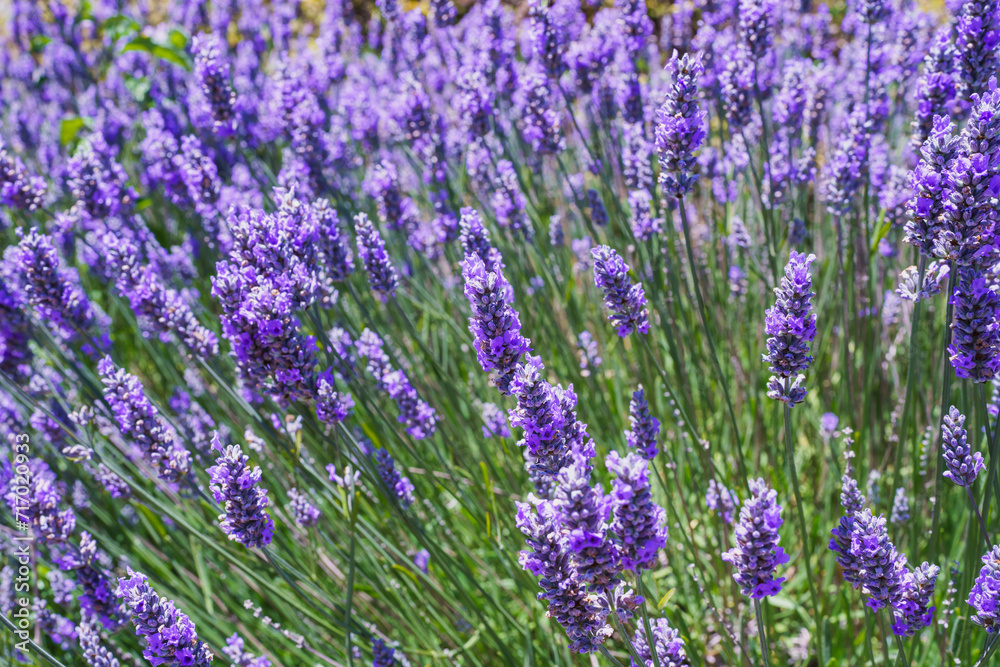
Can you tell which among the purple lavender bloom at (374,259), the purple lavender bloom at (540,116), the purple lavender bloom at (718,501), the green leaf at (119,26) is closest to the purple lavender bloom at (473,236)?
the purple lavender bloom at (374,259)

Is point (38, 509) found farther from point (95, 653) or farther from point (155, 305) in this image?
point (155, 305)

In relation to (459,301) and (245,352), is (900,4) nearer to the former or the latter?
(459,301)

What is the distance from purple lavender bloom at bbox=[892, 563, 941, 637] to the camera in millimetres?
1564

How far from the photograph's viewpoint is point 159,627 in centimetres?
158

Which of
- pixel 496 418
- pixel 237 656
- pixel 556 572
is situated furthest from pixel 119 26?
pixel 556 572

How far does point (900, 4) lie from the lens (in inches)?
165

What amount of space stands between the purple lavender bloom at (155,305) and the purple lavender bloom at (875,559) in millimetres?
2058

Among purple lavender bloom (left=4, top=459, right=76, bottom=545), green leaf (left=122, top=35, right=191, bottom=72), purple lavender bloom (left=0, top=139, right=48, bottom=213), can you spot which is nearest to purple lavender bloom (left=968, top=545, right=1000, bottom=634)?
purple lavender bloom (left=4, top=459, right=76, bottom=545)

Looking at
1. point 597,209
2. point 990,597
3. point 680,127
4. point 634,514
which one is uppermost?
point 597,209

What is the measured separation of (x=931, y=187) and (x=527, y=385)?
0.97 m

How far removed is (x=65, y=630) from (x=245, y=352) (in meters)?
1.67

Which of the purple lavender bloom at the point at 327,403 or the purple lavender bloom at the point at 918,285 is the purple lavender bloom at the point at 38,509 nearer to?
the purple lavender bloom at the point at 327,403

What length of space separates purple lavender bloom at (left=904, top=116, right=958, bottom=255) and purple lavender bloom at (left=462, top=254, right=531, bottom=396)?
91cm

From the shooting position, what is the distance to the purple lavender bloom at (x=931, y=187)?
4.83 ft
